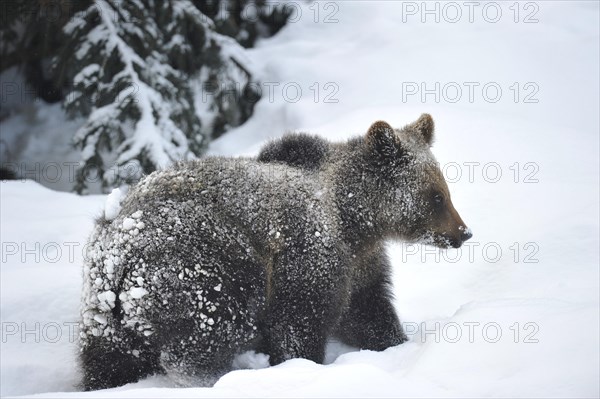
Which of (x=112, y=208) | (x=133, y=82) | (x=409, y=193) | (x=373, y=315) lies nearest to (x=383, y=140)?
(x=409, y=193)

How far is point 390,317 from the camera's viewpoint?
4.74m

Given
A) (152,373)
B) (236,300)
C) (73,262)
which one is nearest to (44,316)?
(73,262)

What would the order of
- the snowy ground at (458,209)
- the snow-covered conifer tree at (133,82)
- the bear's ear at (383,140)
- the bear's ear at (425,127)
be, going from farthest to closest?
the snow-covered conifer tree at (133,82)
the bear's ear at (425,127)
the bear's ear at (383,140)
the snowy ground at (458,209)

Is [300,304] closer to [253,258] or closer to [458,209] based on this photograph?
[253,258]

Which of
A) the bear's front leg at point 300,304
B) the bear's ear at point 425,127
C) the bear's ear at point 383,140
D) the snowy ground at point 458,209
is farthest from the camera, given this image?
the bear's ear at point 425,127

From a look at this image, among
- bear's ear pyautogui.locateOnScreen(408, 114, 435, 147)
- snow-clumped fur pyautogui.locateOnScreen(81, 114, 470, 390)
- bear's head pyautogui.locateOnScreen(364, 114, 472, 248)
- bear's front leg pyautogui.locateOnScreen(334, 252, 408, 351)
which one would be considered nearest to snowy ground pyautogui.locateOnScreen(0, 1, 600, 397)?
bear's front leg pyautogui.locateOnScreen(334, 252, 408, 351)

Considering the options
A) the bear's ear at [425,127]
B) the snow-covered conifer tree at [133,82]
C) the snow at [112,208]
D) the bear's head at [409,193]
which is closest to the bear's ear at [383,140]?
the bear's head at [409,193]

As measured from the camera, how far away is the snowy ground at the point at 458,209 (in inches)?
128

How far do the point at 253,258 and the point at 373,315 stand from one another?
3.85 ft

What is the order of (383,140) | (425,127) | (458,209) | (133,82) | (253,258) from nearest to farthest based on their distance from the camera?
(253,258)
(383,140)
(425,127)
(458,209)
(133,82)

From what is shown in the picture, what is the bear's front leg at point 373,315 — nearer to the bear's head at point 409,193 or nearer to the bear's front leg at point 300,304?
the bear's head at point 409,193

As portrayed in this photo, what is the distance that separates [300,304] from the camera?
4.13m

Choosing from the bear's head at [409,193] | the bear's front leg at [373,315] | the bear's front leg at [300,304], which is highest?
→ the bear's head at [409,193]

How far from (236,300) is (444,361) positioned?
1349mm
